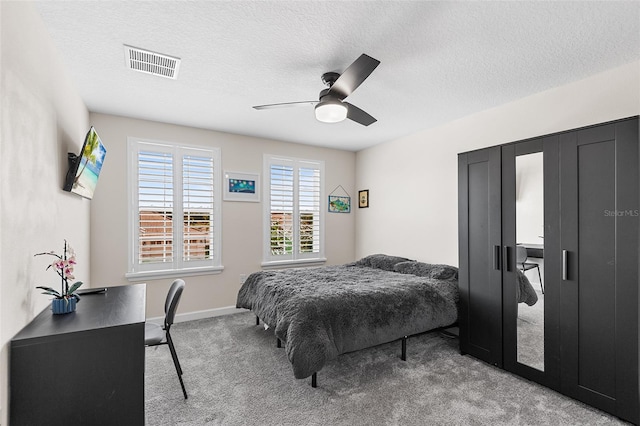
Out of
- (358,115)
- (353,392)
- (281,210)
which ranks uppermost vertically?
(358,115)

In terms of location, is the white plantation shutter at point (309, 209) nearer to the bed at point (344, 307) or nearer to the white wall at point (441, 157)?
the white wall at point (441, 157)

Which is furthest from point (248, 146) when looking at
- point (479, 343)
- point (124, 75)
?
point (479, 343)

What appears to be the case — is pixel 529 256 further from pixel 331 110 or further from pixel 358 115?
pixel 331 110

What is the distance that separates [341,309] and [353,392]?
616 millimetres

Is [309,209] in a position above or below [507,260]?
above

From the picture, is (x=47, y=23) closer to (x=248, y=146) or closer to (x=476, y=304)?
(x=248, y=146)

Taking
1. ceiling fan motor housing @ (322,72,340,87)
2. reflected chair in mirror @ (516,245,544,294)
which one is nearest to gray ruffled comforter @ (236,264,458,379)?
reflected chair in mirror @ (516,245,544,294)

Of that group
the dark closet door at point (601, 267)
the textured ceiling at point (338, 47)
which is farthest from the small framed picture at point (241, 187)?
the dark closet door at point (601, 267)

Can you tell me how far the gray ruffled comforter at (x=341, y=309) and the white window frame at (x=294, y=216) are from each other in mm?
1056

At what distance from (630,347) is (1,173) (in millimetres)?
3580

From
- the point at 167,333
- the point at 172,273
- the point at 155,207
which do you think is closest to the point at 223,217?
the point at 155,207

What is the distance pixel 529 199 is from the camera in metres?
2.59

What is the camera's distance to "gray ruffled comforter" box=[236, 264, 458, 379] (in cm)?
241

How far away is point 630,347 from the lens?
203 cm
